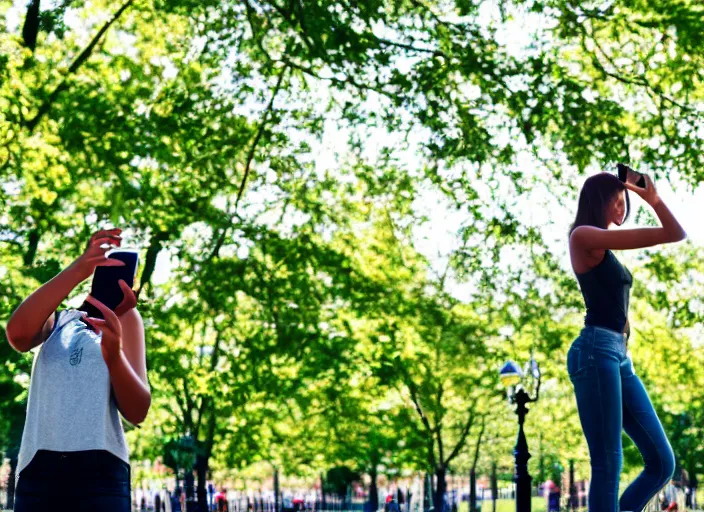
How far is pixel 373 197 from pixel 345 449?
2154 centimetres

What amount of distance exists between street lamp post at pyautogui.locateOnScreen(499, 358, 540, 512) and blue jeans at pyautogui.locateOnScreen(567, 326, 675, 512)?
42.1ft

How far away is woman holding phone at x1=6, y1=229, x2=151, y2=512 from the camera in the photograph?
2.88 meters

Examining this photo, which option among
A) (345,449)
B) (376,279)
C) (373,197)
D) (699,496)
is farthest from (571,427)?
(373,197)

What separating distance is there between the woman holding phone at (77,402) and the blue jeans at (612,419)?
182cm

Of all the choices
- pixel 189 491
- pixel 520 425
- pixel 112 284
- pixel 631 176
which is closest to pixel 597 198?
pixel 631 176

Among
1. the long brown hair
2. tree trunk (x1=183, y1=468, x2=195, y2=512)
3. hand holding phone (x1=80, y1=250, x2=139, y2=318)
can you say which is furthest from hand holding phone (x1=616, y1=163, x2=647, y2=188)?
tree trunk (x1=183, y1=468, x2=195, y2=512)

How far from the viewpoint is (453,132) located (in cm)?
1054

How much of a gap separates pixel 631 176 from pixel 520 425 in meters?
14.0

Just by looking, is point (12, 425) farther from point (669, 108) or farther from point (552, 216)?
point (669, 108)

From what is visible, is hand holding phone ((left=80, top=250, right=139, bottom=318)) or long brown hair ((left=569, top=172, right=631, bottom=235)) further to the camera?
long brown hair ((left=569, top=172, right=631, bottom=235))

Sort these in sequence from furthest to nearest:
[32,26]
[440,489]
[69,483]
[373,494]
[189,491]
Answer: [373,494], [440,489], [189,491], [32,26], [69,483]

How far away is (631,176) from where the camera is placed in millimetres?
3713

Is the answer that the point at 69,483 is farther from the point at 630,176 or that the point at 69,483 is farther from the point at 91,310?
the point at 630,176

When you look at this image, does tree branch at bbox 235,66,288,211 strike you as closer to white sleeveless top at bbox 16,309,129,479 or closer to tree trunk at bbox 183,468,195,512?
white sleeveless top at bbox 16,309,129,479
